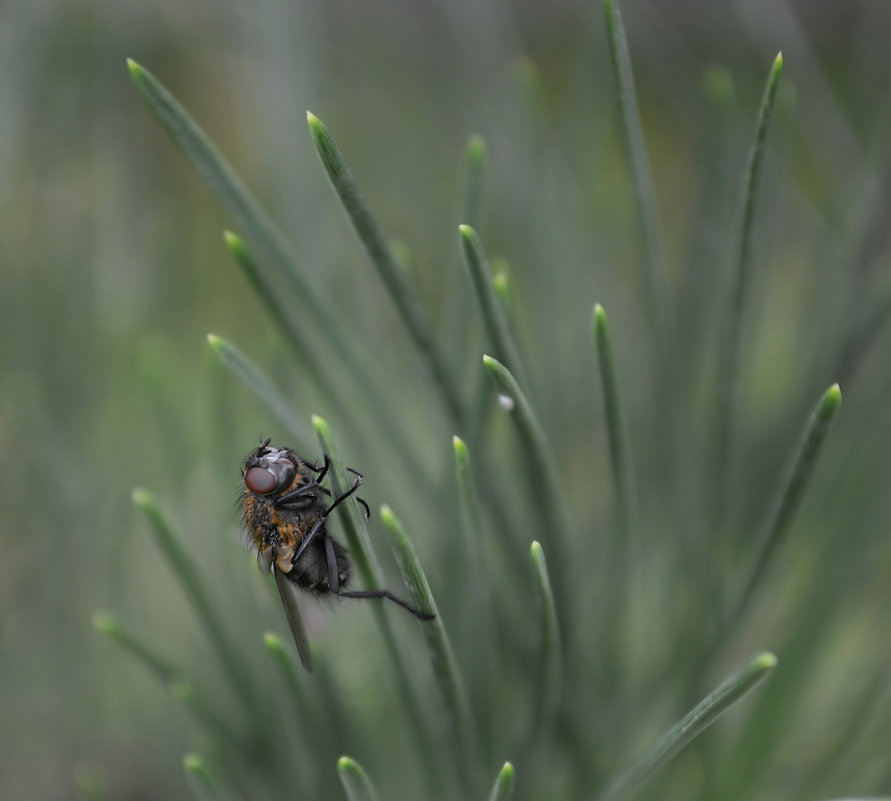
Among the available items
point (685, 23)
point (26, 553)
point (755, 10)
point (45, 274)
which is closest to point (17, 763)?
point (26, 553)

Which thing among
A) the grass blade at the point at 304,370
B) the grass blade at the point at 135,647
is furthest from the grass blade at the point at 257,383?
the grass blade at the point at 135,647

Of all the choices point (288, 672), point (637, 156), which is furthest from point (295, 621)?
point (637, 156)

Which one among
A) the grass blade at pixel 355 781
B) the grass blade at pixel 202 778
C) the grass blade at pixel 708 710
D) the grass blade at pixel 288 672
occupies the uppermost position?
the grass blade at pixel 288 672

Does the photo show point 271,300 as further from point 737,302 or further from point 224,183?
point 737,302

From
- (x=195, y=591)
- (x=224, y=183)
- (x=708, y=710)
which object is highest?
(x=224, y=183)

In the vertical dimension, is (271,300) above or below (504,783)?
above

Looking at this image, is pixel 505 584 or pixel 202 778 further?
pixel 505 584

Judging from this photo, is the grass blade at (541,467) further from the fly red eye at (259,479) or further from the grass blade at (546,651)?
the fly red eye at (259,479)
